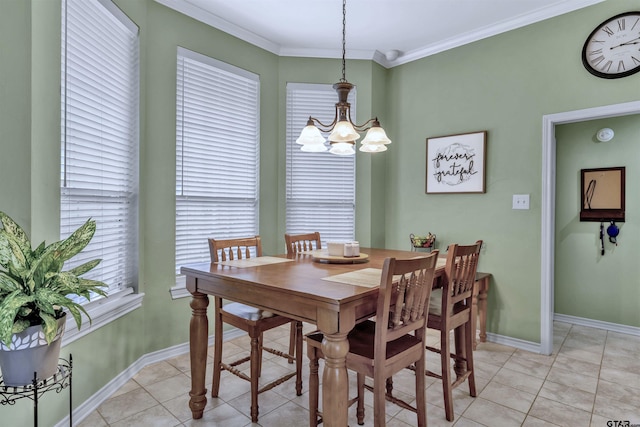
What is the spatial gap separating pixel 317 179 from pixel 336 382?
8.38ft

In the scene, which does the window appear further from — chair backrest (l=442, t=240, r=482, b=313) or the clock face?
the clock face

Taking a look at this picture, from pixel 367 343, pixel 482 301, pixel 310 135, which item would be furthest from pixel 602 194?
pixel 367 343

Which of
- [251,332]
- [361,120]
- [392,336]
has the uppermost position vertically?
[361,120]

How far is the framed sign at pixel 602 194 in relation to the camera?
3.43 meters

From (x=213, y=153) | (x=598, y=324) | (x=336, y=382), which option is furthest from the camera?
(x=598, y=324)

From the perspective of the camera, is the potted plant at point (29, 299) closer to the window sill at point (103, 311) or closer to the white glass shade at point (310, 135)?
the window sill at point (103, 311)

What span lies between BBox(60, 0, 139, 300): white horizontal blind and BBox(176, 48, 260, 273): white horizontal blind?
1.33 feet

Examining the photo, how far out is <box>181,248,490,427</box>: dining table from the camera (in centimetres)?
141

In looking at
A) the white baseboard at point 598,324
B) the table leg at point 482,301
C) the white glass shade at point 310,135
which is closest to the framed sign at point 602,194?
the white baseboard at point 598,324

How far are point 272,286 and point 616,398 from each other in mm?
2320

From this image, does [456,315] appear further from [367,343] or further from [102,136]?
[102,136]

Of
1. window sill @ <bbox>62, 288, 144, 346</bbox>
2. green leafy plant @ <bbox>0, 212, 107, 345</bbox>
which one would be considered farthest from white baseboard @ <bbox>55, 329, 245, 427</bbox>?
green leafy plant @ <bbox>0, 212, 107, 345</bbox>

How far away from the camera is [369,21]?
3.12 metres

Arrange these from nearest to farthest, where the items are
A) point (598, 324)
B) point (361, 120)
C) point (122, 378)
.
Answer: point (122, 378) < point (598, 324) < point (361, 120)
